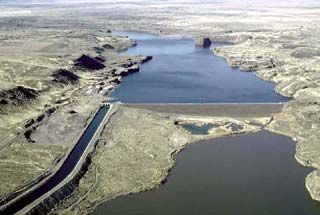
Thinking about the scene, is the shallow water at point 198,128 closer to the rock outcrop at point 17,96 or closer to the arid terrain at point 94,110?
the arid terrain at point 94,110

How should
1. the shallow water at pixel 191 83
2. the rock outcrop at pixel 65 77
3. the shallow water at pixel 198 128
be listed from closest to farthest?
the shallow water at pixel 198 128
the shallow water at pixel 191 83
the rock outcrop at pixel 65 77

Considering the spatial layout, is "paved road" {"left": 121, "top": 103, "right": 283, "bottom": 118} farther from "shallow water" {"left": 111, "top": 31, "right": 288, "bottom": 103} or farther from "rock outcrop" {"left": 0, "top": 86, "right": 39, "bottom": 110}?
"rock outcrop" {"left": 0, "top": 86, "right": 39, "bottom": 110}

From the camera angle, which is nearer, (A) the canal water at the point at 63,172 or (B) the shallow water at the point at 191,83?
(A) the canal water at the point at 63,172

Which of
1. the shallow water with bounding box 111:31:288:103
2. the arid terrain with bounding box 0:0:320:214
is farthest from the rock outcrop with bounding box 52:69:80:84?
the shallow water with bounding box 111:31:288:103

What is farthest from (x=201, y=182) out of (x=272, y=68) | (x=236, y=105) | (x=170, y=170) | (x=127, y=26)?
(x=127, y=26)

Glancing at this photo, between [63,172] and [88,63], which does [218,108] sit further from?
[88,63]

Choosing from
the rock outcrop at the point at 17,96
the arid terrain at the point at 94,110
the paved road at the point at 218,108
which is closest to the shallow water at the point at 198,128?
the arid terrain at the point at 94,110
